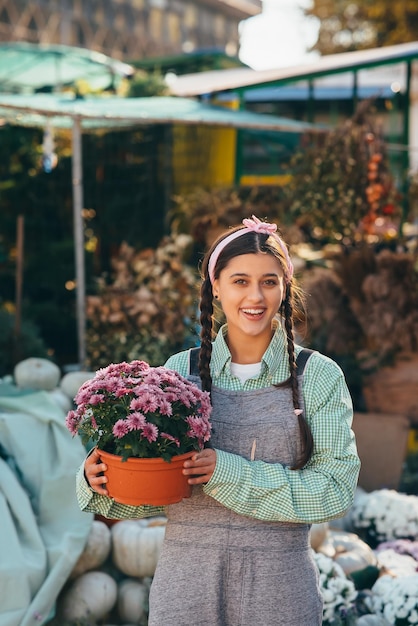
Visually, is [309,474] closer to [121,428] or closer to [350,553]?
[121,428]

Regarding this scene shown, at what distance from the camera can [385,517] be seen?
4.85m

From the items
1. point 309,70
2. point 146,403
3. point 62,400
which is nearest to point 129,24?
point 309,70

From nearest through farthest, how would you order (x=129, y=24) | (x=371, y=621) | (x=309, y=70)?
(x=371, y=621) → (x=309, y=70) → (x=129, y=24)

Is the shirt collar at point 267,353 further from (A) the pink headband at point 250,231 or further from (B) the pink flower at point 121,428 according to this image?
(B) the pink flower at point 121,428

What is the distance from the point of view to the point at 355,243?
721 centimetres

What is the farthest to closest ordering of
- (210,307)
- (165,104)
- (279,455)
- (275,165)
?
(275,165)
(165,104)
(210,307)
(279,455)

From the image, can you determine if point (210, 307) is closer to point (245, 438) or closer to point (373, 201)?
point (245, 438)

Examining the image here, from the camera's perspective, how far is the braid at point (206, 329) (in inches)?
93.3

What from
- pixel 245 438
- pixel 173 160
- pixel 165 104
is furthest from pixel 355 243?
pixel 245 438

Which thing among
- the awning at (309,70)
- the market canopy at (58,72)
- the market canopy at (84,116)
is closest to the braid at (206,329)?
the market canopy at (84,116)

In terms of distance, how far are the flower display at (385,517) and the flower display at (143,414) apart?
9.55 feet

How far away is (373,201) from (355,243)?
35cm

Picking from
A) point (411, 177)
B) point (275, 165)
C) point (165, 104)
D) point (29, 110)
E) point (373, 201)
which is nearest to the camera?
point (29, 110)

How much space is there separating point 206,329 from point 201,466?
0.45 meters
